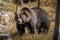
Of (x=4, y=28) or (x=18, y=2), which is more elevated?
(x=18, y=2)

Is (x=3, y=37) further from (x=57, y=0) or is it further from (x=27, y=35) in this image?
(x=57, y=0)

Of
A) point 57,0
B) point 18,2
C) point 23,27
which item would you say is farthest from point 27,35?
point 57,0

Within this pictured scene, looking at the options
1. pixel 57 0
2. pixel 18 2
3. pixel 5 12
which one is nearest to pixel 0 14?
pixel 5 12

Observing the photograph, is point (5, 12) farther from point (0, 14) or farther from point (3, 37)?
point (3, 37)

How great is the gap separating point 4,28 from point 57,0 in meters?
0.56

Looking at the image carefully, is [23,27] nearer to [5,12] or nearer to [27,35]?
[27,35]

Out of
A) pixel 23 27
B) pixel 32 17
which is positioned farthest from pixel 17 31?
pixel 32 17

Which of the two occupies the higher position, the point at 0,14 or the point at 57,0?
the point at 57,0

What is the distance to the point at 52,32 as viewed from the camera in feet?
4.30

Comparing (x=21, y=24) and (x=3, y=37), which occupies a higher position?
(x=21, y=24)

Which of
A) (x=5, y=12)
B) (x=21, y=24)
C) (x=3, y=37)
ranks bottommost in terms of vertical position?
(x=3, y=37)

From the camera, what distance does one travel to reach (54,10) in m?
1.33

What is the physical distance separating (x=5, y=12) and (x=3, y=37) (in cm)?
23

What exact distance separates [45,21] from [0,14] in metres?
0.42
